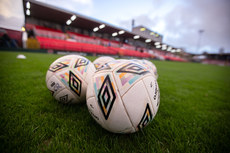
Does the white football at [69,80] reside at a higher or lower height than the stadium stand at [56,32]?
lower

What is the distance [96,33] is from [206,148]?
2870 cm

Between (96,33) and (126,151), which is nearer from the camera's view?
(126,151)

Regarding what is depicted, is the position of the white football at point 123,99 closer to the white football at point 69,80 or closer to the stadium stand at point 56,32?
the white football at point 69,80

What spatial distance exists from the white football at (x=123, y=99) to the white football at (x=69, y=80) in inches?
20.5

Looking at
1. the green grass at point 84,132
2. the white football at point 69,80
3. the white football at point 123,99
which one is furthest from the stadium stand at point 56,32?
the white football at point 123,99

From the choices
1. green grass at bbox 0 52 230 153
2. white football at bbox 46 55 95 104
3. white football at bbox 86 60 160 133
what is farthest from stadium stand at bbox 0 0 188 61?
white football at bbox 86 60 160 133

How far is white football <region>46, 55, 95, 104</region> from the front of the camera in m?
1.61

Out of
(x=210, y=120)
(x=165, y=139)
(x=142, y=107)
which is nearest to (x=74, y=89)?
(x=142, y=107)

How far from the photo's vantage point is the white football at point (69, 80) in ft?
5.29

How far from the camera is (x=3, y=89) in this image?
6.81 ft

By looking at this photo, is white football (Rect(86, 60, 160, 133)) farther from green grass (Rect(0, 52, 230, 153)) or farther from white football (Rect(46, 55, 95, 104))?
white football (Rect(46, 55, 95, 104))

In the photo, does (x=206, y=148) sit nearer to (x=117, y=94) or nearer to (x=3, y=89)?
(x=117, y=94)

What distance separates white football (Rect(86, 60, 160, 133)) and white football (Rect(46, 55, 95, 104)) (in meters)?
0.52

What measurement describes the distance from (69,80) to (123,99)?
0.98 metres
